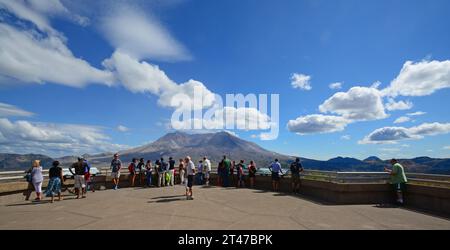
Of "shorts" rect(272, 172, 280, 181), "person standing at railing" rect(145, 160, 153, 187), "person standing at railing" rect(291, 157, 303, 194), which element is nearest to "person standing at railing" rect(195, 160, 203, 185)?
"person standing at railing" rect(145, 160, 153, 187)

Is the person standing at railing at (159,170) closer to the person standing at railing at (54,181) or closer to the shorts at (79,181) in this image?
the shorts at (79,181)

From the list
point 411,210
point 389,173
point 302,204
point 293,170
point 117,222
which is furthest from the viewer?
point 293,170

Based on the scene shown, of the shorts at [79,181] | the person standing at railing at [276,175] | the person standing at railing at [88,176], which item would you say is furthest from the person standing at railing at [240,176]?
the shorts at [79,181]

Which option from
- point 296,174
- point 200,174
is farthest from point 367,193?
point 200,174

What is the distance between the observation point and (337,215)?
8531mm

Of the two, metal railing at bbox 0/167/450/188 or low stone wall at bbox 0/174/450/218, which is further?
metal railing at bbox 0/167/450/188

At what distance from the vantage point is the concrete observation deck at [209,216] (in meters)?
7.16

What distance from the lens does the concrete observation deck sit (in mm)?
7160

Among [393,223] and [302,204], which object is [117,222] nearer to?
[302,204]

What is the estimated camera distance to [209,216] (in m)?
8.32

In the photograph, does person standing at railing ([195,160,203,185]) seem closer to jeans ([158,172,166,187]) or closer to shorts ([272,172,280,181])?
jeans ([158,172,166,187])
